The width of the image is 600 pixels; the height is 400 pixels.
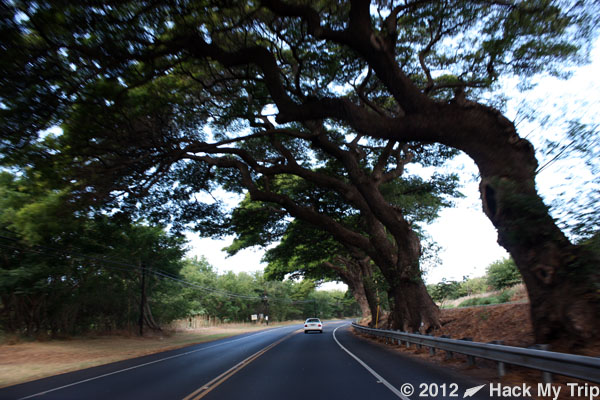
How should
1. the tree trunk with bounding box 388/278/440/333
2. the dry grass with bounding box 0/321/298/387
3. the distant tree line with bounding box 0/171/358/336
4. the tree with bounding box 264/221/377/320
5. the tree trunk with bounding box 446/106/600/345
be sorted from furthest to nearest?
the tree with bounding box 264/221/377/320 < the tree trunk with bounding box 388/278/440/333 < the distant tree line with bounding box 0/171/358/336 < the dry grass with bounding box 0/321/298/387 < the tree trunk with bounding box 446/106/600/345

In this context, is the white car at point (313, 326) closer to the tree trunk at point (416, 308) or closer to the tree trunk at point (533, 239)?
the tree trunk at point (416, 308)

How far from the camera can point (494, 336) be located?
10805 millimetres

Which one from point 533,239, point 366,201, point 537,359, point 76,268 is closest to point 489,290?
point 366,201

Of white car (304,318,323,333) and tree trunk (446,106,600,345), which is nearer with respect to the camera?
tree trunk (446,106,600,345)

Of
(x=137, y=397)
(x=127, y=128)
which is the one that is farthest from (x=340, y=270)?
(x=137, y=397)

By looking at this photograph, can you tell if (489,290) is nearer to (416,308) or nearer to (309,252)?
(309,252)

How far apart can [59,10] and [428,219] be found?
2521 centimetres

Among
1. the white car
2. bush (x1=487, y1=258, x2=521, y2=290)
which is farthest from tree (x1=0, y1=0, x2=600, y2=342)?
the white car

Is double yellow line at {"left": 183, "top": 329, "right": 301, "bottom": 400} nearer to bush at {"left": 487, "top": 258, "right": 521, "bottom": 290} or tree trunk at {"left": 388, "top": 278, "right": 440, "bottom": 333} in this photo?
tree trunk at {"left": 388, "top": 278, "right": 440, "bottom": 333}

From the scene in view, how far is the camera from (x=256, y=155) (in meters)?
19.5

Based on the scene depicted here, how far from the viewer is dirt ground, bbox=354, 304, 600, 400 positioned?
22.4 feet

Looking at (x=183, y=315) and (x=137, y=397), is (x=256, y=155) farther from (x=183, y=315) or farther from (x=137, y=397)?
(x=183, y=315)

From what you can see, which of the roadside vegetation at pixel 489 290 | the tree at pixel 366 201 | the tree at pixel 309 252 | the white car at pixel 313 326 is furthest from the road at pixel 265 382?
the white car at pixel 313 326

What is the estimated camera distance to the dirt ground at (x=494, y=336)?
269 inches
